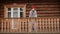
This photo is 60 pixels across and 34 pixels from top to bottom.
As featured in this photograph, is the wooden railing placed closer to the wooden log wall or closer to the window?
the wooden log wall

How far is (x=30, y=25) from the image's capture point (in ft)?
47.3

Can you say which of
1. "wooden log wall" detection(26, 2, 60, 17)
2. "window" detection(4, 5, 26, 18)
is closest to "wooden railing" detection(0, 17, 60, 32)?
"wooden log wall" detection(26, 2, 60, 17)

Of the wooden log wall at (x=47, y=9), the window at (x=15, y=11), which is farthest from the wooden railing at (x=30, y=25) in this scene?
the window at (x=15, y=11)

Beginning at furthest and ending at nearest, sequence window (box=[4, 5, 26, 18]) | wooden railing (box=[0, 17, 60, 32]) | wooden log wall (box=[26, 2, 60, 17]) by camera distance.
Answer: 1. window (box=[4, 5, 26, 18])
2. wooden log wall (box=[26, 2, 60, 17])
3. wooden railing (box=[0, 17, 60, 32])

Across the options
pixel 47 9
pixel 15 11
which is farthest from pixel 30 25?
pixel 15 11

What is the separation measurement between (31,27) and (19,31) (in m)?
0.90

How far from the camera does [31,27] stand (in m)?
14.4

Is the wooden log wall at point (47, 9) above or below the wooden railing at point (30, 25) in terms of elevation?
above

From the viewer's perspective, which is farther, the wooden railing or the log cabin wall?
the log cabin wall

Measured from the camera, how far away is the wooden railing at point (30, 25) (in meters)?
14.4

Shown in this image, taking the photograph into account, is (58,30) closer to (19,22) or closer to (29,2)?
(19,22)

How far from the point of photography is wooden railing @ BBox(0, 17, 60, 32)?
47.2 feet

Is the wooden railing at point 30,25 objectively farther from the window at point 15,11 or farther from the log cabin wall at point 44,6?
the window at point 15,11

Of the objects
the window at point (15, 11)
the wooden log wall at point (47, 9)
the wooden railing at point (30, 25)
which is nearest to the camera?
the wooden railing at point (30, 25)
